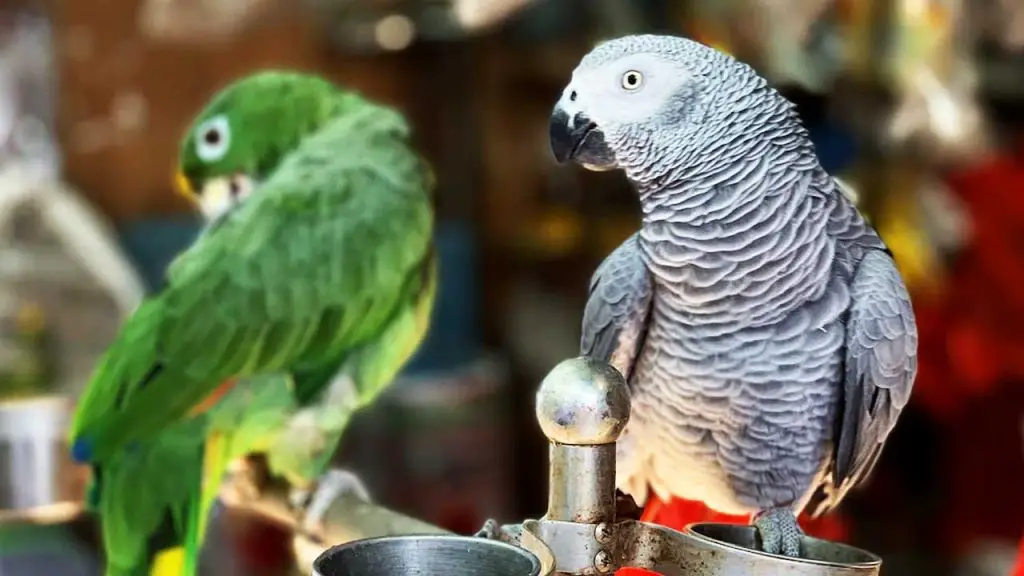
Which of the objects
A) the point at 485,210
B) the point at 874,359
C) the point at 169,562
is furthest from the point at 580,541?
the point at 485,210

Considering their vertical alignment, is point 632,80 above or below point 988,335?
above

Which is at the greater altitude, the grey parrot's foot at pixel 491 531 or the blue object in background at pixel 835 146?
the blue object in background at pixel 835 146

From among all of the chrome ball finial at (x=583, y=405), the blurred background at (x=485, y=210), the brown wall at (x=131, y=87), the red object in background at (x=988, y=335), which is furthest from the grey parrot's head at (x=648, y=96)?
the brown wall at (x=131, y=87)

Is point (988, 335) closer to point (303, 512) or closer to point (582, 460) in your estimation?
point (303, 512)

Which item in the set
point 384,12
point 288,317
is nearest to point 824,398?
point 288,317

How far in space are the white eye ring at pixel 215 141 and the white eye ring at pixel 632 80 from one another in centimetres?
30

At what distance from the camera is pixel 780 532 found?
1.33 feet

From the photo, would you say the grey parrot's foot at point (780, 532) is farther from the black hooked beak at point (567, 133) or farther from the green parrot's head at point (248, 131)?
the green parrot's head at point (248, 131)

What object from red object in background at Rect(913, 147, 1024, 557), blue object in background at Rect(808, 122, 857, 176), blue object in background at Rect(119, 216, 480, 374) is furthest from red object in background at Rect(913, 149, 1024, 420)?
blue object in background at Rect(119, 216, 480, 374)

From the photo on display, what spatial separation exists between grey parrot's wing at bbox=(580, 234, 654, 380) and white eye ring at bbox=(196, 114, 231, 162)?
0.28 metres

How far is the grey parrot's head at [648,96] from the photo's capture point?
1.33 ft

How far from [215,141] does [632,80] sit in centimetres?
32

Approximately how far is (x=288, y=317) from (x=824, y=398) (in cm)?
31

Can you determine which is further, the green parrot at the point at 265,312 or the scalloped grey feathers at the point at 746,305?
the green parrot at the point at 265,312
